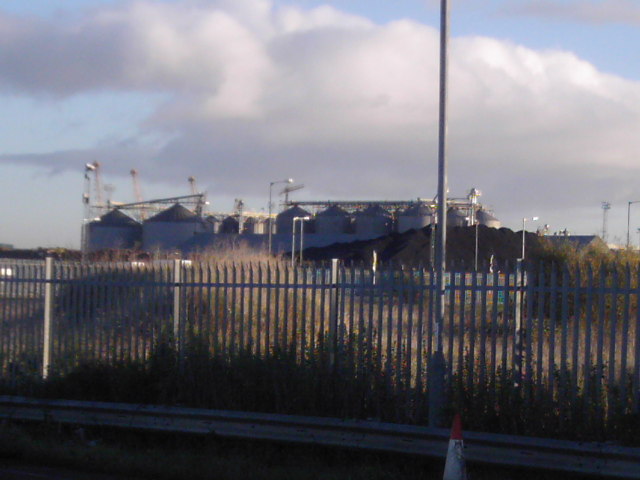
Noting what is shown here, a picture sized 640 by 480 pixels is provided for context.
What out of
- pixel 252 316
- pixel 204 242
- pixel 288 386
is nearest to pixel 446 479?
pixel 288 386

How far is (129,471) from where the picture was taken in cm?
1027

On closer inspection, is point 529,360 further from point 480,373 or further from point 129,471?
point 129,471

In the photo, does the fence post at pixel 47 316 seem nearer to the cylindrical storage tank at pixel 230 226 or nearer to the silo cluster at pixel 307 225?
the silo cluster at pixel 307 225

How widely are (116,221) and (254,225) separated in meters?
13.4

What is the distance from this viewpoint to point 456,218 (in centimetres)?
6894

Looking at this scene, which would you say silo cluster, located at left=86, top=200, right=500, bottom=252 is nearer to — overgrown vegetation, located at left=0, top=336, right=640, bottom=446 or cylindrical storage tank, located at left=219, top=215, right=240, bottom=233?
cylindrical storage tank, located at left=219, top=215, right=240, bottom=233

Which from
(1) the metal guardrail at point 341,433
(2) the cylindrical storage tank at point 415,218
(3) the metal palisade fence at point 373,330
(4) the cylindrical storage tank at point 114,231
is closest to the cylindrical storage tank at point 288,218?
(2) the cylindrical storage tank at point 415,218

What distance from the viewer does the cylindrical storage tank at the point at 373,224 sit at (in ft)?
239

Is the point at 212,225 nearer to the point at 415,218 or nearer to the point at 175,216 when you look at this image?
the point at 175,216

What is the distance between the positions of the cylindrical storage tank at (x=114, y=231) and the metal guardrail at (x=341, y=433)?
196 feet

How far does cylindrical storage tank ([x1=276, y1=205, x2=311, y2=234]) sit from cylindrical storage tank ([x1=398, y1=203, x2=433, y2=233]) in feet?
32.8

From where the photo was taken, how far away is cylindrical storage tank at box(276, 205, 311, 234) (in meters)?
74.8

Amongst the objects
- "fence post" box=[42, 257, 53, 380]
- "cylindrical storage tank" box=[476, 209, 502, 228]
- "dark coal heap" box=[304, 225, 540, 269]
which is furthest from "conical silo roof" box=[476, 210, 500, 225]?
"fence post" box=[42, 257, 53, 380]

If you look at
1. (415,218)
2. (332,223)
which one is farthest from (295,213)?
(415,218)
